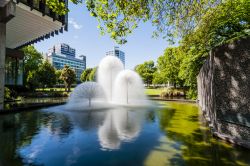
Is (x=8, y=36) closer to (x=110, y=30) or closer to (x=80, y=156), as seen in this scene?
(x=110, y=30)

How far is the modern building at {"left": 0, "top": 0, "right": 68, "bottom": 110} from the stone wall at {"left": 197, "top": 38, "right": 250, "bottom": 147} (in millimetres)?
11195

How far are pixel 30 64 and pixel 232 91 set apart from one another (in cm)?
5519

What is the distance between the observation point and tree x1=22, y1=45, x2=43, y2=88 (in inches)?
1931

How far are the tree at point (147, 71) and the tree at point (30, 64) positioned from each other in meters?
40.4

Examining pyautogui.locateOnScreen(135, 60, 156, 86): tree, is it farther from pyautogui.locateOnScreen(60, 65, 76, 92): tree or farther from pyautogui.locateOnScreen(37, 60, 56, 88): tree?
pyautogui.locateOnScreen(37, 60, 56, 88): tree

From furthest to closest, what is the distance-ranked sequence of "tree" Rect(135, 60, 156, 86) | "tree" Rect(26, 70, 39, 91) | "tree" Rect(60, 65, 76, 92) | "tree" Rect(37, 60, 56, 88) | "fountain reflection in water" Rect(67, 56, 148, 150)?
1. "tree" Rect(135, 60, 156, 86)
2. "tree" Rect(60, 65, 76, 92)
3. "tree" Rect(37, 60, 56, 88)
4. "tree" Rect(26, 70, 39, 91)
5. "fountain reflection in water" Rect(67, 56, 148, 150)

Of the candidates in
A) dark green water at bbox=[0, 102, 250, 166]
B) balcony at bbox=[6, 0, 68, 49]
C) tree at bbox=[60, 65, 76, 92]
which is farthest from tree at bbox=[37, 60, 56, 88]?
dark green water at bbox=[0, 102, 250, 166]

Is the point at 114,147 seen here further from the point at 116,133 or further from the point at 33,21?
the point at 33,21

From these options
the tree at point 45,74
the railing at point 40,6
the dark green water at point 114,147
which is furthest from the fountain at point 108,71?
the tree at point 45,74

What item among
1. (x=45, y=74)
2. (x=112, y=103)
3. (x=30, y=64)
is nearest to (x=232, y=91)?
(x=112, y=103)

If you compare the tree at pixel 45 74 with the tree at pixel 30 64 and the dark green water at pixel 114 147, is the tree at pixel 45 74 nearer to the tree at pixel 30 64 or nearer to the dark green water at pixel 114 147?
the tree at pixel 30 64

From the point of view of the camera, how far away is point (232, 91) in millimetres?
8227

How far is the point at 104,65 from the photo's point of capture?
114 ft

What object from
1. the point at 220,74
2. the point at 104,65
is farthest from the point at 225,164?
the point at 104,65
